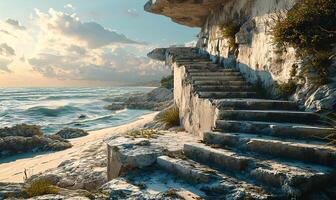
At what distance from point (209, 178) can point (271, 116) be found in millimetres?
2138

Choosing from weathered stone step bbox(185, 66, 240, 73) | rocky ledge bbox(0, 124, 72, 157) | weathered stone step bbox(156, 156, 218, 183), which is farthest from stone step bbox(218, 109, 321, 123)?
rocky ledge bbox(0, 124, 72, 157)

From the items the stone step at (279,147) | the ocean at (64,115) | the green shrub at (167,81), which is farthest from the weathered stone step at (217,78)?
the green shrub at (167,81)

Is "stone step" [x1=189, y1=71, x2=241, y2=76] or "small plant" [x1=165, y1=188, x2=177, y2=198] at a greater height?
"stone step" [x1=189, y1=71, x2=241, y2=76]

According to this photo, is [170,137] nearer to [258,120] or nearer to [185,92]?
[258,120]

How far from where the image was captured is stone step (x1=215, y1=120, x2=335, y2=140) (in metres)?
4.79

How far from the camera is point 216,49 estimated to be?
11625 millimetres

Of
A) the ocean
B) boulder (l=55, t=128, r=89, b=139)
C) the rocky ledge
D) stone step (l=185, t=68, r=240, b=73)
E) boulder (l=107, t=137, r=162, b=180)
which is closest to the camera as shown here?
boulder (l=107, t=137, r=162, b=180)

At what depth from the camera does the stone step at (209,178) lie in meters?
3.73

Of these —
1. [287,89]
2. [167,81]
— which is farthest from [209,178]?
[167,81]

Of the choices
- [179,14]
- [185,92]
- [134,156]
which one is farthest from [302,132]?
[179,14]

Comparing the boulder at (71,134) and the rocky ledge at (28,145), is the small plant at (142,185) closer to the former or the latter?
the rocky ledge at (28,145)

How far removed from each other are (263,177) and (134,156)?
187 centimetres

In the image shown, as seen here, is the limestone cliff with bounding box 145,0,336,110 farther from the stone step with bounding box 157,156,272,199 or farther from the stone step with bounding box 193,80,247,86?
the stone step with bounding box 157,156,272,199

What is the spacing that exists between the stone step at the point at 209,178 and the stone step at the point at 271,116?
1533 millimetres
